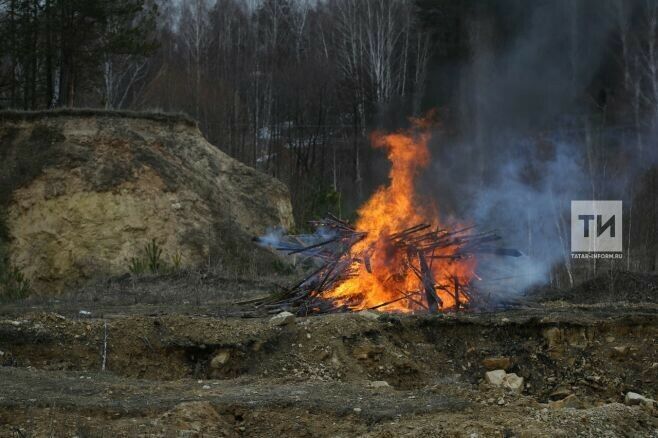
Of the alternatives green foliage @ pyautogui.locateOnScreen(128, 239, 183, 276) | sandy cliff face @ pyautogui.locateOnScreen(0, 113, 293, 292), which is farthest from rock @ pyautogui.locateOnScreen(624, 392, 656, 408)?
sandy cliff face @ pyautogui.locateOnScreen(0, 113, 293, 292)

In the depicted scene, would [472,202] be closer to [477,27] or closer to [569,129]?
[569,129]

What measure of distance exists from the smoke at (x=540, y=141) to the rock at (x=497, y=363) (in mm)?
7883

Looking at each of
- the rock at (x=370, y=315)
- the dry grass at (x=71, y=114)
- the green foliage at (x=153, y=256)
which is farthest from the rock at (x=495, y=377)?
the dry grass at (x=71, y=114)

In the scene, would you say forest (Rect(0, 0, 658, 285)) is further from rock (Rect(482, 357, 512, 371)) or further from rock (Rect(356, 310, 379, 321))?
rock (Rect(482, 357, 512, 371))

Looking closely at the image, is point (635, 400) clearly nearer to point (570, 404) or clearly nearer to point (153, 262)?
point (570, 404)

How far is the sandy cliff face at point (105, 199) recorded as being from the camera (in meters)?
18.2

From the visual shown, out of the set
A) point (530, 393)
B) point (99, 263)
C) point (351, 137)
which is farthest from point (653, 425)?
point (351, 137)

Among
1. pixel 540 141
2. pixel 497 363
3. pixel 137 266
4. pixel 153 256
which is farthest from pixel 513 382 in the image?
pixel 540 141

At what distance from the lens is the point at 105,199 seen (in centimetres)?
1880

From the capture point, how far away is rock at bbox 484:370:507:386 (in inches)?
347

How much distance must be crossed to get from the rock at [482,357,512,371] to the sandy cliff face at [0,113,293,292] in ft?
34.5

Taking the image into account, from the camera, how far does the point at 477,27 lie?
23.1m

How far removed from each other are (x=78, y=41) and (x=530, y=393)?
19503 mm

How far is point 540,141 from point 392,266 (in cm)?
1024
